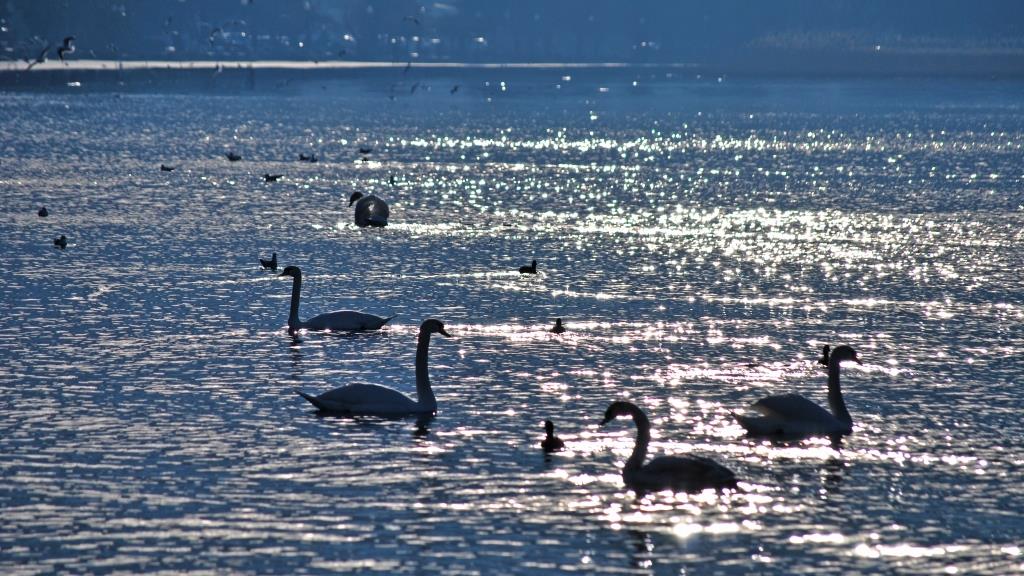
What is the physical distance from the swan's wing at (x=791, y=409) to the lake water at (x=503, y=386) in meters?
0.46

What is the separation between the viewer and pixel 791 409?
29531mm

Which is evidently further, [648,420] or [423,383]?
[423,383]

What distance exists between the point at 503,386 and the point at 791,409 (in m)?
6.68

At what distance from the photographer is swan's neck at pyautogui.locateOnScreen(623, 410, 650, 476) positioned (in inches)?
1033

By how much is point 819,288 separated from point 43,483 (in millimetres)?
29319

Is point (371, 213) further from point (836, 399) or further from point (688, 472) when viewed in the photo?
point (688, 472)

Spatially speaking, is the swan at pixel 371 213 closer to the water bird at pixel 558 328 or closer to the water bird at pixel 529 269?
the water bird at pixel 529 269

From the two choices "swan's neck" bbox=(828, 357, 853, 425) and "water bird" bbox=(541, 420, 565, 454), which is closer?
"water bird" bbox=(541, 420, 565, 454)

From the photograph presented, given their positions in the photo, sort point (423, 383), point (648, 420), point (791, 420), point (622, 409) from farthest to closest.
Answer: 1. point (423, 383)
2. point (791, 420)
3. point (648, 420)
4. point (622, 409)

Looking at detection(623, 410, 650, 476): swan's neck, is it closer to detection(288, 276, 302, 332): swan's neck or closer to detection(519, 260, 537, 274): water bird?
detection(288, 276, 302, 332): swan's neck

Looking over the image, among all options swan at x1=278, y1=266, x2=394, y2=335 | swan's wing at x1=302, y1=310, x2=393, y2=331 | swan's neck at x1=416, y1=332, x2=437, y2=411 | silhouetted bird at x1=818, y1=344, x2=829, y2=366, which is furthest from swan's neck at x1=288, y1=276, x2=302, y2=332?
silhouetted bird at x1=818, y1=344, x2=829, y2=366

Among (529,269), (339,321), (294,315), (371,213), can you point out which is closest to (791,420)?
(339,321)

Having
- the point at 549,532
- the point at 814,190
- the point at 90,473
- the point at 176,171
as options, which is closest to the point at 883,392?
the point at 549,532

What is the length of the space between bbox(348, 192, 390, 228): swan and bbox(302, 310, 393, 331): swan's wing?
94.1 feet
